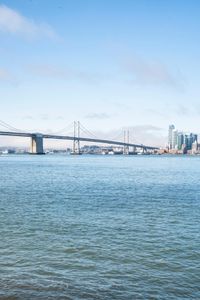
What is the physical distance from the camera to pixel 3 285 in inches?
403

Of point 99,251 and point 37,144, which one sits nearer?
point 99,251

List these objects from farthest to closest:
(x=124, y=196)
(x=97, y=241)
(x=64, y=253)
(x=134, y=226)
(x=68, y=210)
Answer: (x=124, y=196), (x=68, y=210), (x=134, y=226), (x=97, y=241), (x=64, y=253)

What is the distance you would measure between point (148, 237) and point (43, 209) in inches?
338

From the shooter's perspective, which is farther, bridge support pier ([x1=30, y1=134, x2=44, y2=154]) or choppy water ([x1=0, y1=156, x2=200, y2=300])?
bridge support pier ([x1=30, y1=134, x2=44, y2=154])

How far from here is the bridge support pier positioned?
141163 mm

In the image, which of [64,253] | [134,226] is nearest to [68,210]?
[134,226]

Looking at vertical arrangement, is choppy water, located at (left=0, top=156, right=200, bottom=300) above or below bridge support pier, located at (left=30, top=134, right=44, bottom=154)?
below

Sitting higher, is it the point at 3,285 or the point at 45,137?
the point at 45,137

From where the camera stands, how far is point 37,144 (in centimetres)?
14550

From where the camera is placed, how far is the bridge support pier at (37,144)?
463 feet

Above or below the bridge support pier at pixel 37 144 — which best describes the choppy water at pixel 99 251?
below

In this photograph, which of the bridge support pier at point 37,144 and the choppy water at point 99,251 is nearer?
the choppy water at point 99,251

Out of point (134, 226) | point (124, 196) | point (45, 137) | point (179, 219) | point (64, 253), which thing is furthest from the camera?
point (45, 137)

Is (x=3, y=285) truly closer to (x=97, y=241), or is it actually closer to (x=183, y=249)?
(x=97, y=241)
